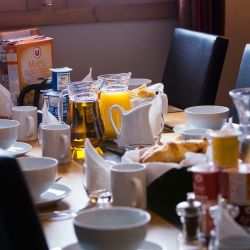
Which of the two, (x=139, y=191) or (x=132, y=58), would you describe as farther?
(x=132, y=58)

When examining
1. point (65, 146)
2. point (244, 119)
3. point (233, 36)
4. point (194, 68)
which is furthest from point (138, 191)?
point (233, 36)

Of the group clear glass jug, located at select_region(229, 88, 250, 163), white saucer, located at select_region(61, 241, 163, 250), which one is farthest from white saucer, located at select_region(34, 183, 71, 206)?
clear glass jug, located at select_region(229, 88, 250, 163)

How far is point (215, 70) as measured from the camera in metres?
2.52

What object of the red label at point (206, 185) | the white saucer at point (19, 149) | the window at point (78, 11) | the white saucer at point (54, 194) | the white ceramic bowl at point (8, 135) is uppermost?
the window at point (78, 11)

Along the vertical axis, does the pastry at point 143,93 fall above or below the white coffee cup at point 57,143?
above

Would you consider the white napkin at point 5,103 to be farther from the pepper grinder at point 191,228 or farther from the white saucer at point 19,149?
the pepper grinder at point 191,228

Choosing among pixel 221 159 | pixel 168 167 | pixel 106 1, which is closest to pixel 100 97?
pixel 168 167

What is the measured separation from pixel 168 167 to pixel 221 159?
0.26 m

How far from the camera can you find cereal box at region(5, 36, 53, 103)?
2430 mm

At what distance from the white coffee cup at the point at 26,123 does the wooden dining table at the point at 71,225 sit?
14.0 inches

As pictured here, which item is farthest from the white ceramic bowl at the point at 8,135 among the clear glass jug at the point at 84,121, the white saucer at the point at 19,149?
the clear glass jug at the point at 84,121

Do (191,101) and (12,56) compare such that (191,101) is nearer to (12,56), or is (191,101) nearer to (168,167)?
(12,56)

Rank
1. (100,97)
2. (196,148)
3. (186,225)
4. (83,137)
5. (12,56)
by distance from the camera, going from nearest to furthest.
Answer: (186,225), (196,148), (83,137), (100,97), (12,56)

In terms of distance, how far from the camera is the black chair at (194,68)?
8.21ft
